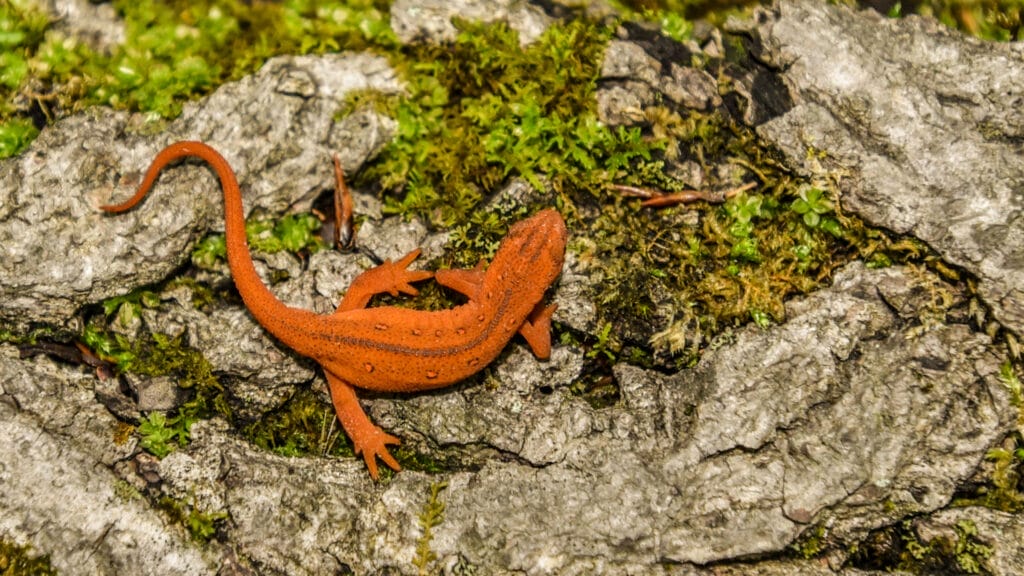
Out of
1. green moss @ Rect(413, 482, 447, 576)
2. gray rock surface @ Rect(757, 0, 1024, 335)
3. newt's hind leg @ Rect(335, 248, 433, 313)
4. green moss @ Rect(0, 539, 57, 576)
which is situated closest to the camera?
green moss @ Rect(0, 539, 57, 576)

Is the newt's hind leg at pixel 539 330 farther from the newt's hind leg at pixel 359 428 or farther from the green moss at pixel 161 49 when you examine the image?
the green moss at pixel 161 49

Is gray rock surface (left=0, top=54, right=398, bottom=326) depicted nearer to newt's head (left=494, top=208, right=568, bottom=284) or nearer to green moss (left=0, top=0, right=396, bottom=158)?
green moss (left=0, top=0, right=396, bottom=158)

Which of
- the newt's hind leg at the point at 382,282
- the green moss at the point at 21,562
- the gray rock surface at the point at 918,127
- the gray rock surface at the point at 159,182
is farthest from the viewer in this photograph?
the newt's hind leg at the point at 382,282

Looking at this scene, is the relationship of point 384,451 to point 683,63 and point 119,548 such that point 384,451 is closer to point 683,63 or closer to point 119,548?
point 119,548

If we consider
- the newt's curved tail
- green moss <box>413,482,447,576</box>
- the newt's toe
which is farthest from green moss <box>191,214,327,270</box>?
green moss <box>413,482,447,576</box>

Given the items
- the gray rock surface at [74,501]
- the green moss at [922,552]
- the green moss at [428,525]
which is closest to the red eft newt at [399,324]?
the green moss at [428,525]

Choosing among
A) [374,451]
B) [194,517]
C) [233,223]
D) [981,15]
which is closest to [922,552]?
[374,451]
